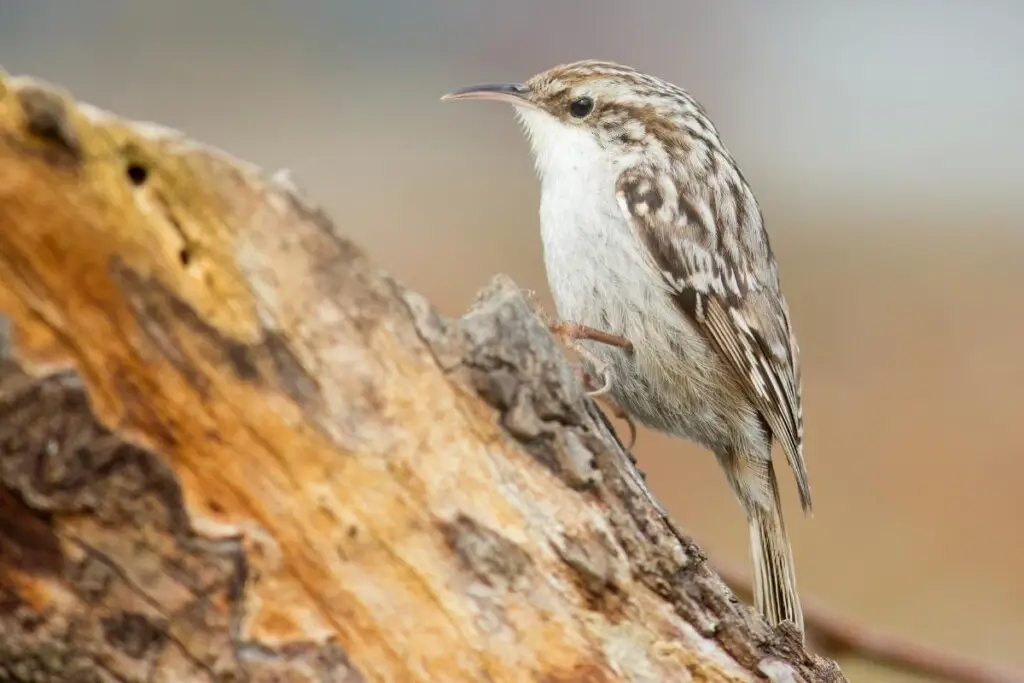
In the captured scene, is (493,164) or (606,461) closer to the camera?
(606,461)

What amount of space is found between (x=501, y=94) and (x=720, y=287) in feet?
2.79

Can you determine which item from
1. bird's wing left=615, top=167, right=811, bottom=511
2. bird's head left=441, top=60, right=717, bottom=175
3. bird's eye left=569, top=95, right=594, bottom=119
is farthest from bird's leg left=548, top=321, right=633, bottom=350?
bird's eye left=569, top=95, right=594, bottom=119

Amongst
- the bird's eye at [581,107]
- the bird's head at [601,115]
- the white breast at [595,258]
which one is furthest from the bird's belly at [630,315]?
the bird's eye at [581,107]

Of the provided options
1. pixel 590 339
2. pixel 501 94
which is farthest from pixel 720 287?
pixel 501 94

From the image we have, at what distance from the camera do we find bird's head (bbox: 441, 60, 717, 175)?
3.36 metres

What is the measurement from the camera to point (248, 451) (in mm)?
1671

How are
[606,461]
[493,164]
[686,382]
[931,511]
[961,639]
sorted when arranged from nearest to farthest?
[606,461], [686,382], [961,639], [931,511], [493,164]

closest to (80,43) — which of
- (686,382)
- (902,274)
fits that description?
(902,274)

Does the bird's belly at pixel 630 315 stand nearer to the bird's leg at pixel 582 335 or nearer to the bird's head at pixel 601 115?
the bird's leg at pixel 582 335

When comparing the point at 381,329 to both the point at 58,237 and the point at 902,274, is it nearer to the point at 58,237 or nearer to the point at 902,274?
the point at 58,237

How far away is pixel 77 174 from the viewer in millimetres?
1564

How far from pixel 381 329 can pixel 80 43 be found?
648 inches

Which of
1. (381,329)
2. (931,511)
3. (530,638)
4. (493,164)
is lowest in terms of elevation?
(530,638)

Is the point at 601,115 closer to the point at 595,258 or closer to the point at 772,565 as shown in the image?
the point at 595,258
